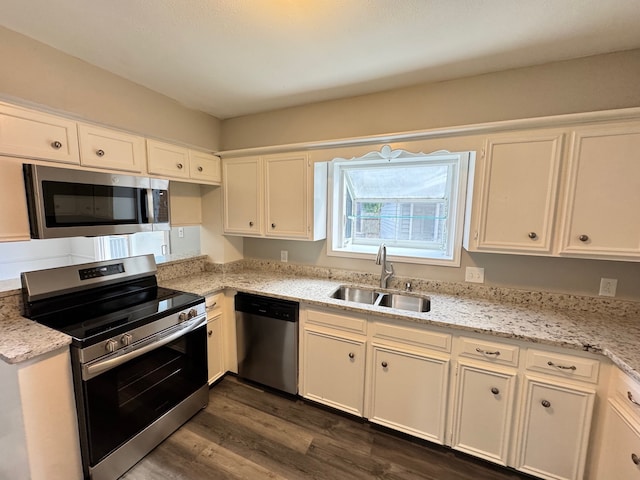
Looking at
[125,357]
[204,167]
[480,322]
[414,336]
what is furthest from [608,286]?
[204,167]

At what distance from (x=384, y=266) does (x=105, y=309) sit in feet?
6.62

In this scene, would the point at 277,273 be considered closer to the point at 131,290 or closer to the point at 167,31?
the point at 131,290

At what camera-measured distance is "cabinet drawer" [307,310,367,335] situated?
1945mm

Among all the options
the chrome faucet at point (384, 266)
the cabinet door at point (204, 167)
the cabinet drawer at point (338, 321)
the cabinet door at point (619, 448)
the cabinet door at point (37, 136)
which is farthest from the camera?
the cabinet door at point (204, 167)

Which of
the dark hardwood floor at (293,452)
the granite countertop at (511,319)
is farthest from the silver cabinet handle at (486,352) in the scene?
the dark hardwood floor at (293,452)

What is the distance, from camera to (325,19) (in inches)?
54.0

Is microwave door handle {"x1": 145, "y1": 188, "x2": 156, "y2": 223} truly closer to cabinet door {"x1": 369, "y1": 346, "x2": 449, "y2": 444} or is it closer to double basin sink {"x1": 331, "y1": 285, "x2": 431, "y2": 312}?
double basin sink {"x1": 331, "y1": 285, "x2": 431, "y2": 312}

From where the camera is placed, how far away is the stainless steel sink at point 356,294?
2.37 metres

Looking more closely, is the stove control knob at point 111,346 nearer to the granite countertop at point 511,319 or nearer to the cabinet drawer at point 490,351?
the granite countertop at point 511,319

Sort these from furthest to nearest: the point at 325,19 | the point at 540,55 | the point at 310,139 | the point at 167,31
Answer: the point at 310,139 < the point at 540,55 < the point at 167,31 < the point at 325,19

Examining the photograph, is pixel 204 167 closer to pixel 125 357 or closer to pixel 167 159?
pixel 167 159

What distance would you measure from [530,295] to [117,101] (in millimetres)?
3280

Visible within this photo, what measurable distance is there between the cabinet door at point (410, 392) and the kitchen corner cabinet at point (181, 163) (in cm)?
206

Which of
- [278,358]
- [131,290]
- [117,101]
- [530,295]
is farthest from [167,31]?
[530,295]
